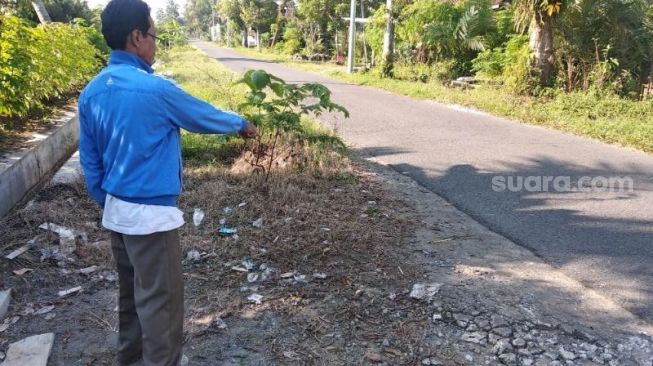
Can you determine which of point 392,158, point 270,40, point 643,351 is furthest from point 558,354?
point 270,40

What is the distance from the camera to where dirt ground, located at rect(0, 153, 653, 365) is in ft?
9.03

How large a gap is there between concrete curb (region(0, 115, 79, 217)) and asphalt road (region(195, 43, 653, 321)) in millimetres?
4284

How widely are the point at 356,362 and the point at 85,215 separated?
3.05 m

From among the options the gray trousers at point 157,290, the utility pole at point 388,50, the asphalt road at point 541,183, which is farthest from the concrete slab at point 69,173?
the utility pole at point 388,50

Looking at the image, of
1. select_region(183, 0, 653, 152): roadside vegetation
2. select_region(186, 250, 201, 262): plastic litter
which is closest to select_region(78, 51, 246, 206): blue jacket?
select_region(186, 250, 201, 262): plastic litter

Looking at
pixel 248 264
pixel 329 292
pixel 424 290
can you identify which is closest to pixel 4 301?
pixel 248 264

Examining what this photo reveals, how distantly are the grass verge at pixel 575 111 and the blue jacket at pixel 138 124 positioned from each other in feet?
25.6

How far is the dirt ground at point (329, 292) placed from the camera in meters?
2.75

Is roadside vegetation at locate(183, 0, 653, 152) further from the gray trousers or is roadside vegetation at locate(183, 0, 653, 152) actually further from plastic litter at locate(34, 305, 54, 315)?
plastic litter at locate(34, 305, 54, 315)

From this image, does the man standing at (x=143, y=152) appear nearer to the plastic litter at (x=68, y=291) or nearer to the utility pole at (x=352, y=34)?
the plastic litter at (x=68, y=291)

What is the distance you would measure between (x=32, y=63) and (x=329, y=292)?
5.34 m

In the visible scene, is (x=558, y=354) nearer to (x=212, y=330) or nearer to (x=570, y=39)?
(x=212, y=330)

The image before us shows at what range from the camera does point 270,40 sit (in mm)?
46719

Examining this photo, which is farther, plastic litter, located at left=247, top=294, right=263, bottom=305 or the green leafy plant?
the green leafy plant
